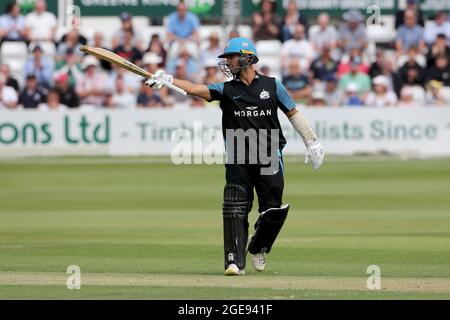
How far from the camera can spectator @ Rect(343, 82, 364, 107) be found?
23.3 metres

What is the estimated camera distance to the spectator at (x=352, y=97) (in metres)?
23.3

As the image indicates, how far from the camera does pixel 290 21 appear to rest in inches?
995

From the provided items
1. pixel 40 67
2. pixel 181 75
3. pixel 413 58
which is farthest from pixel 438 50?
pixel 40 67

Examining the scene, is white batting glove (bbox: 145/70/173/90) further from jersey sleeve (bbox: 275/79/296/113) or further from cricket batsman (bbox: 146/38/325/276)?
jersey sleeve (bbox: 275/79/296/113)

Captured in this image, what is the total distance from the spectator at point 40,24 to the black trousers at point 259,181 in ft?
53.3

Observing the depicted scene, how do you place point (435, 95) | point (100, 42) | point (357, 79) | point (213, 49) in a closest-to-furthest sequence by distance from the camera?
1. point (435, 95)
2. point (357, 79)
3. point (100, 42)
4. point (213, 49)

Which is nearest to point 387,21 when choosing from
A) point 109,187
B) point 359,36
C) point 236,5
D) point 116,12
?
point 359,36

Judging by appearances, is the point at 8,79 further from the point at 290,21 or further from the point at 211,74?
the point at 290,21

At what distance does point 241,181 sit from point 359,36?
1599 centimetres

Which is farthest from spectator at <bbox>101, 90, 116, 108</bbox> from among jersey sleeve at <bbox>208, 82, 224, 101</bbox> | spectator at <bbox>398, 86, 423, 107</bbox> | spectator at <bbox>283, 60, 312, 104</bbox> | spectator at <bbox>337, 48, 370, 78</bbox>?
jersey sleeve at <bbox>208, 82, 224, 101</bbox>

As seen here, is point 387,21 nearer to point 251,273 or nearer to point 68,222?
point 68,222

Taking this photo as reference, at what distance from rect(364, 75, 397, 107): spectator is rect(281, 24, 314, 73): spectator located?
1727 millimetres

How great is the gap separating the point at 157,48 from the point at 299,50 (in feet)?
9.36

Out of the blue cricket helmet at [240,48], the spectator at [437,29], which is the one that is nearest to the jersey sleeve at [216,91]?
the blue cricket helmet at [240,48]
